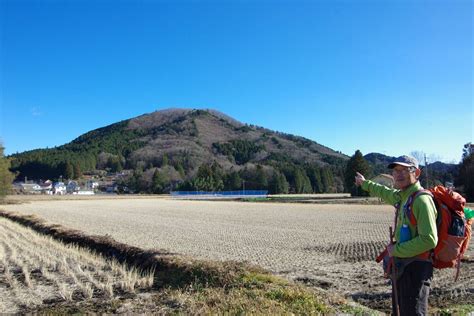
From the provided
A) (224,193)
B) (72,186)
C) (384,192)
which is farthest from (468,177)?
(72,186)

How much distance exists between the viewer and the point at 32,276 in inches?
389

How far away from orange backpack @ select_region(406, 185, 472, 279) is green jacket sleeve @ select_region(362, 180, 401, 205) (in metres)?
0.52

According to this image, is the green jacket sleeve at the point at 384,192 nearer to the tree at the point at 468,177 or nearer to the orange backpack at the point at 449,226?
the orange backpack at the point at 449,226

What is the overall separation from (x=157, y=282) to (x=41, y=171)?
166408mm

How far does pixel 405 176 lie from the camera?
11.8 feet

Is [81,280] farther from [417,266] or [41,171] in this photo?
[41,171]

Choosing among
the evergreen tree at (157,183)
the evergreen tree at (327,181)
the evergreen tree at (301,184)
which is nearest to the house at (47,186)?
the evergreen tree at (157,183)

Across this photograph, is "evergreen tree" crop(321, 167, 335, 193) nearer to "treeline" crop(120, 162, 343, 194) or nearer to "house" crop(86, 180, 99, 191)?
"treeline" crop(120, 162, 343, 194)

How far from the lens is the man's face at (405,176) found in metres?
3.58

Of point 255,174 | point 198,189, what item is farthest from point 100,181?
point 255,174

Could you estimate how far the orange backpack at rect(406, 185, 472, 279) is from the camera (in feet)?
10.9

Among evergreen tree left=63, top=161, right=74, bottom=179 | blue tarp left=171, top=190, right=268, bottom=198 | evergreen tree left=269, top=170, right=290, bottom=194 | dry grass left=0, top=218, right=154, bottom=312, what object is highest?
evergreen tree left=63, top=161, right=74, bottom=179

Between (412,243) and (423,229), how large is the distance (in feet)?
0.49

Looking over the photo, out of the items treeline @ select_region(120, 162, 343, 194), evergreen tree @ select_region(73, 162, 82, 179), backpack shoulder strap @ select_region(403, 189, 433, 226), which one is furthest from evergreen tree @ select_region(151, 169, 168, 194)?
backpack shoulder strap @ select_region(403, 189, 433, 226)
